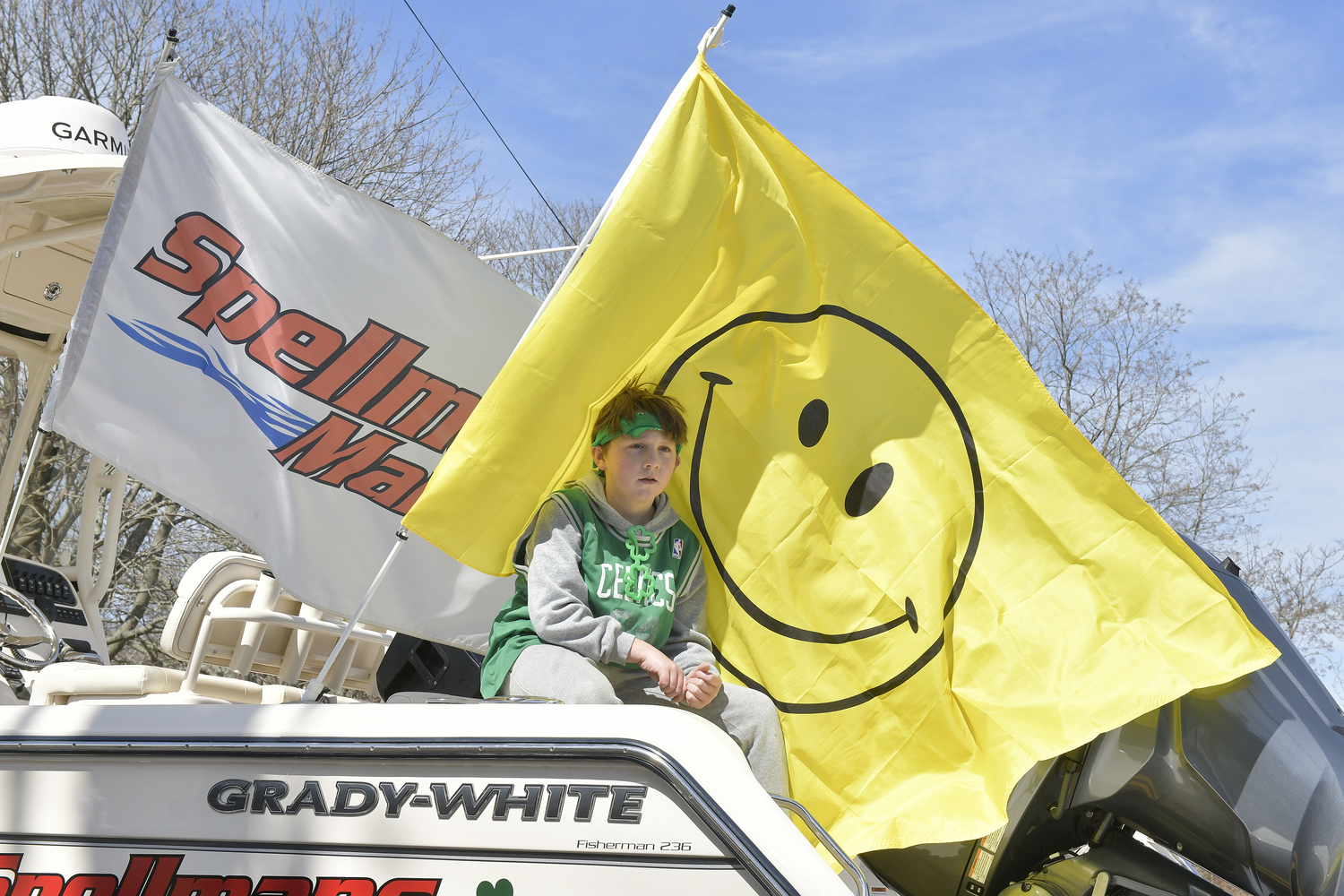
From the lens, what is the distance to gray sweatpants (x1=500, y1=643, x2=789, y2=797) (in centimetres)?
262

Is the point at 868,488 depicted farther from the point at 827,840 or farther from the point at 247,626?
the point at 247,626

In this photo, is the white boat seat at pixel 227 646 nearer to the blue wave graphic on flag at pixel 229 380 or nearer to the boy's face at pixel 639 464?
the blue wave graphic on flag at pixel 229 380

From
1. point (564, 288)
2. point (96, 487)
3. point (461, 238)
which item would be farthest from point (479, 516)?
point (461, 238)

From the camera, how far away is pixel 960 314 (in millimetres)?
3072

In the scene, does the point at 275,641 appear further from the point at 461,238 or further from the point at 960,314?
the point at 461,238

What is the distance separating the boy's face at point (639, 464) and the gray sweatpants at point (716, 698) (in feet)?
1.62

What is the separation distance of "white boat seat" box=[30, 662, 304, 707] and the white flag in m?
0.60

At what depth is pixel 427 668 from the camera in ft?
13.0

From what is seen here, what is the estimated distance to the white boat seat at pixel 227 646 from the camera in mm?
3498

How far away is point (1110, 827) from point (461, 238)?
14.5m

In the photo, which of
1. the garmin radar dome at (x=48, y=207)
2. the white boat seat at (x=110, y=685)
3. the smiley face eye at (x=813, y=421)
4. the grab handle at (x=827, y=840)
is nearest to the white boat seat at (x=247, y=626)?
the white boat seat at (x=110, y=685)

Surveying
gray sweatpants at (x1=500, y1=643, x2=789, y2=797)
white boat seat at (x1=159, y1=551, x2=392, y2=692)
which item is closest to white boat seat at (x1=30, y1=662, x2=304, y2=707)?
white boat seat at (x1=159, y1=551, x2=392, y2=692)

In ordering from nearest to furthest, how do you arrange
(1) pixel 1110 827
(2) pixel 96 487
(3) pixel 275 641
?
(1) pixel 1110 827
(3) pixel 275 641
(2) pixel 96 487

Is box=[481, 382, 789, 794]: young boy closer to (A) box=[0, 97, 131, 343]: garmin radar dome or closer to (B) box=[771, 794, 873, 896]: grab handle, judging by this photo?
(B) box=[771, 794, 873, 896]: grab handle
